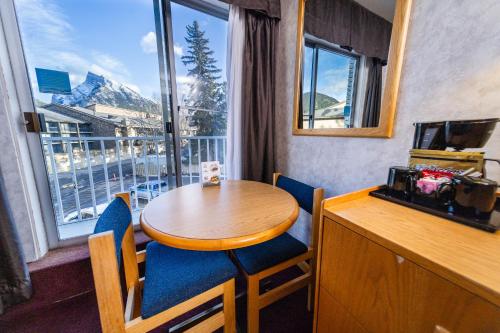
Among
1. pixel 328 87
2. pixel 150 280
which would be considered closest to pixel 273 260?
pixel 150 280

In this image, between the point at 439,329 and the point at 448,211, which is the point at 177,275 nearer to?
the point at 439,329

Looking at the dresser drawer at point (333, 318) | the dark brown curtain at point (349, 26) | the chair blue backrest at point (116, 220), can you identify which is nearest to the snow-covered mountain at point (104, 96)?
the chair blue backrest at point (116, 220)

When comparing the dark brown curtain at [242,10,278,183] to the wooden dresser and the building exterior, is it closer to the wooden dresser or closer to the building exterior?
the building exterior

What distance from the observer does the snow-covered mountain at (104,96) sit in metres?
1.59

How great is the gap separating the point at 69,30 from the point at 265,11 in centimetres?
165

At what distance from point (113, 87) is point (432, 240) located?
239cm

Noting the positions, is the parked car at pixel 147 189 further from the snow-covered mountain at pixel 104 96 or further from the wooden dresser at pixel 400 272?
the wooden dresser at pixel 400 272

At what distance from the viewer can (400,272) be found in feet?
1.72

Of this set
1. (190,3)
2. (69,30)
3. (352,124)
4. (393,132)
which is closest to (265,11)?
(190,3)

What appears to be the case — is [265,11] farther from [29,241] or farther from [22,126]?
[29,241]

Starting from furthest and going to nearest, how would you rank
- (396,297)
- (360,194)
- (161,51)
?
(161,51) → (360,194) → (396,297)

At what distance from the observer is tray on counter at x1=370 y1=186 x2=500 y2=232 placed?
583 mm

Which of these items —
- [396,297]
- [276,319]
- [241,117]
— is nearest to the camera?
[396,297]

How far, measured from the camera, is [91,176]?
2.05m
